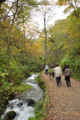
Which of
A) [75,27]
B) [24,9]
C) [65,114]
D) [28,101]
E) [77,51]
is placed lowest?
[28,101]

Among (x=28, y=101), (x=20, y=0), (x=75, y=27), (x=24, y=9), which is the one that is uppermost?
(x=20, y=0)

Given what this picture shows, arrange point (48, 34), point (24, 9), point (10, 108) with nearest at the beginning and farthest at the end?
point (10, 108) → point (24, 9) → point (48, 34)

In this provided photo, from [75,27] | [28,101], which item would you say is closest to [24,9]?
[75,27]

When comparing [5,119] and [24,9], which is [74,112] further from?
[24,9]

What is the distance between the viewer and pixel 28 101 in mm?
7961

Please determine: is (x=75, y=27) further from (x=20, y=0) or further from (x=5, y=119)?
(x=5, y=119)

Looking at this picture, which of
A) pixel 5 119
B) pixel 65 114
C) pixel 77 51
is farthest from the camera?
pixel 77 51

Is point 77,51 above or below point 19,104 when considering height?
above

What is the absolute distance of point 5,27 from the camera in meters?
15.6

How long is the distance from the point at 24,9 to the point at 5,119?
12.1 m

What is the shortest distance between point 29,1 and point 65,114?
38.6ft

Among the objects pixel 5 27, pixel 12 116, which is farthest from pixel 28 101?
pixel 5 27

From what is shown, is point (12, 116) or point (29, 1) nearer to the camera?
point (12, 116)

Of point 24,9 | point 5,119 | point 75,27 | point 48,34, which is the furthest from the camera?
point 48,34
